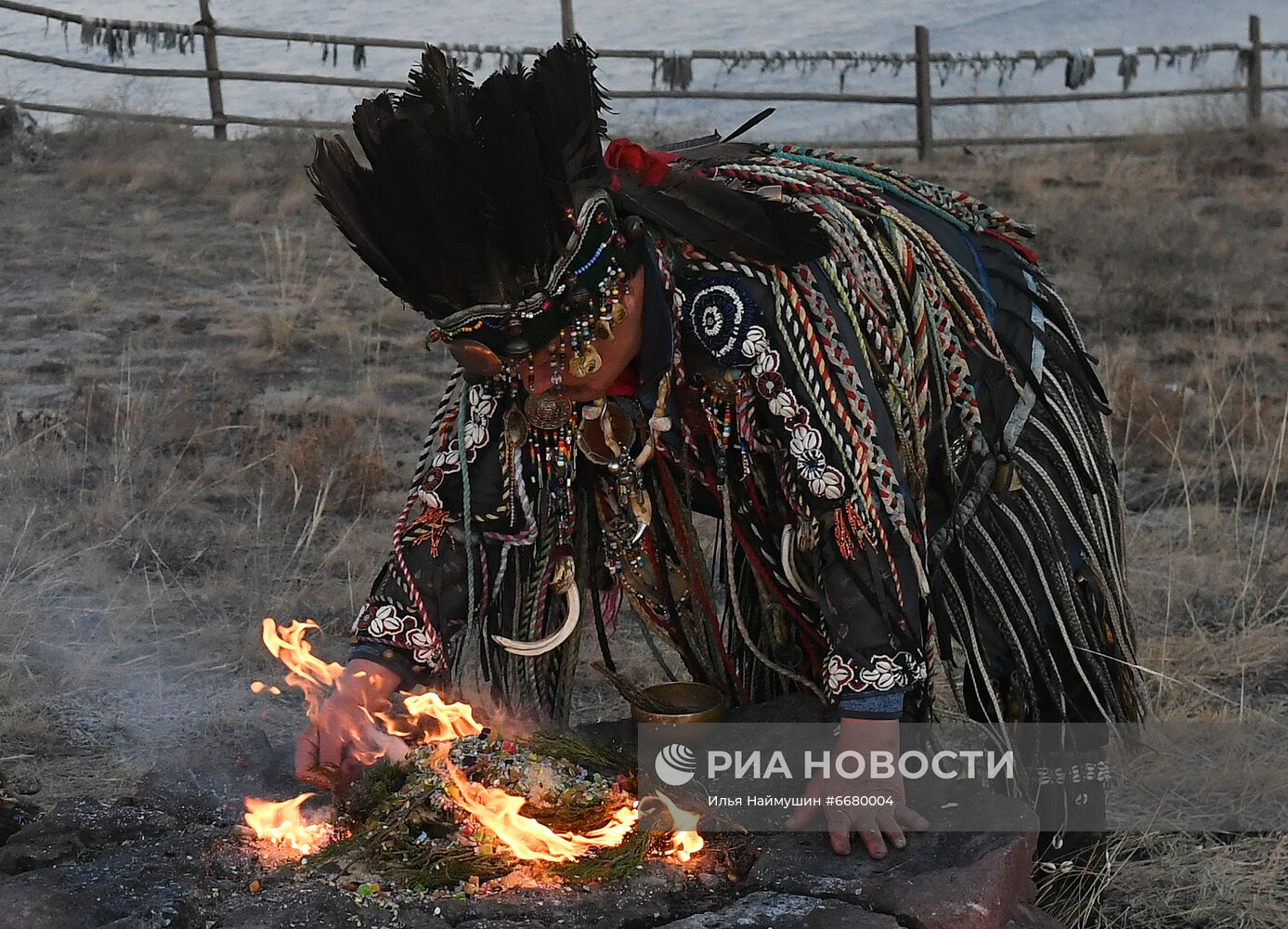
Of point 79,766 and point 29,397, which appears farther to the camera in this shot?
point 29,397

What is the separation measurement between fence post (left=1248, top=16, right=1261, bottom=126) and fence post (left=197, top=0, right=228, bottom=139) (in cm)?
818

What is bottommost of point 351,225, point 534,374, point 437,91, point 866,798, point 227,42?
point 866,798

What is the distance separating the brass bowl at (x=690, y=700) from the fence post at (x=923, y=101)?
32.9 feet

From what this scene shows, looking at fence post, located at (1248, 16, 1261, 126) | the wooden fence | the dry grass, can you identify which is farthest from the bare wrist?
fence post, located at (1248, 16, 1261, 126)

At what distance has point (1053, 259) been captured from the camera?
886cm

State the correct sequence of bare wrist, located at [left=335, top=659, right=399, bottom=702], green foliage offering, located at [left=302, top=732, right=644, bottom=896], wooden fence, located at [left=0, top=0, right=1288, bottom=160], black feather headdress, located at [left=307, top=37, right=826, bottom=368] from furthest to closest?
wooden fence, located at [left=0, top=0, right=1288, bottom=160], bare wrist, located at [left=335, top=659, right=399, bottom=702], green foliage offering, located at [left=302, top=732, right=644, bottom=896], black feather headdress, located at [left=307, top=37, right=826, bottom=368]

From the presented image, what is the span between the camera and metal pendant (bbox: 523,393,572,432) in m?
2.44

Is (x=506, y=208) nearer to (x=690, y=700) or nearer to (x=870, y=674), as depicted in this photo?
(x=870, y=674)

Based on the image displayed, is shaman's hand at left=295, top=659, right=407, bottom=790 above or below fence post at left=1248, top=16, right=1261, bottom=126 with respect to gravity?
below

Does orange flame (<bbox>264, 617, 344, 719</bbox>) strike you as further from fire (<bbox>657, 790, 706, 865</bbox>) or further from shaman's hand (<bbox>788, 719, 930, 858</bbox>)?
shaman's hand (<bbox>788, 719, 930, 858</bbox>)

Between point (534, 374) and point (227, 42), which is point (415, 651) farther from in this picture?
point (227, 42)

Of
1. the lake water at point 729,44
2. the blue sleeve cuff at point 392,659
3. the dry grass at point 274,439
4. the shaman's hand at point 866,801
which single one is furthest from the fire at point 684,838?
the lake water at point 729,44

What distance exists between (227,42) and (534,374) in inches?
580

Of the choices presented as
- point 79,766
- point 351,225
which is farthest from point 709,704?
point 79,766
